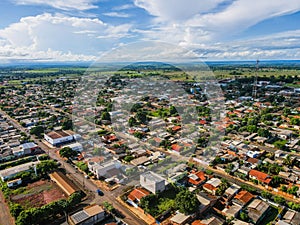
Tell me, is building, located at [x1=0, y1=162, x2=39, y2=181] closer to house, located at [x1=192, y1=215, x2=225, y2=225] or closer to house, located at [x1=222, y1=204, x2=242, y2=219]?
house, located at [x1=192, y1=215, x2=225, y2=225]

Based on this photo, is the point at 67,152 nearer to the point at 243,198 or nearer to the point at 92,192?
the point at 92,192

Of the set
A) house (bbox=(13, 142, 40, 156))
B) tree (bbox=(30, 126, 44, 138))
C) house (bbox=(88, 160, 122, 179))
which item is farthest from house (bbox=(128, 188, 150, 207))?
tree (bbox=(30, 126, 44, 138))

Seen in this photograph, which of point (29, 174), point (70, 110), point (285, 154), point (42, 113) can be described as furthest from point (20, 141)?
point (285, 154)

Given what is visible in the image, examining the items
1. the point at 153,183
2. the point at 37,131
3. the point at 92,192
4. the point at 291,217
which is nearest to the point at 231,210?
the point at 291,217

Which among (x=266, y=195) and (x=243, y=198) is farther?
(x=266, y=195)

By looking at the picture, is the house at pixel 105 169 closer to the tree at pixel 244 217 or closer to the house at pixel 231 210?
the house at pixel 231 210
